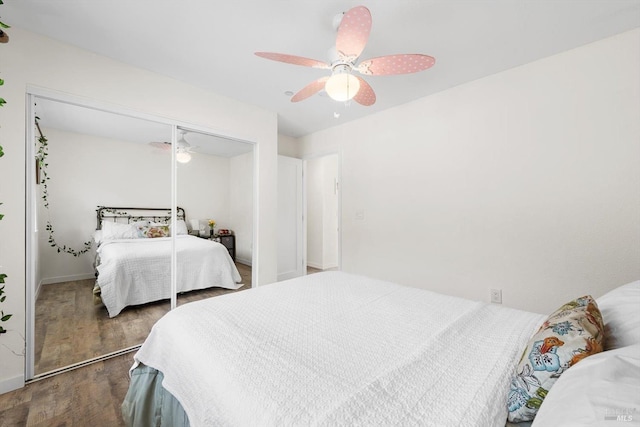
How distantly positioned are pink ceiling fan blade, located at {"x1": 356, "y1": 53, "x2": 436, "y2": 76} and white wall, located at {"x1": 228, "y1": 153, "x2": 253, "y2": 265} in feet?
6.22

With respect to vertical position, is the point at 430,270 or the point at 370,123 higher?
the point at 370,123

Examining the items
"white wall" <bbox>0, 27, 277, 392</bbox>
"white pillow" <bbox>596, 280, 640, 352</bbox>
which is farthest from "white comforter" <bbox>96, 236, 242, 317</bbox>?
"white pillow" <bbox>596, 280, 640, 352</bbox>

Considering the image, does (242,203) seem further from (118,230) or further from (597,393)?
(597,393)

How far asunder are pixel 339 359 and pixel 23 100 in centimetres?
Result: 265

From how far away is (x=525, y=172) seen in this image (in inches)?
87.8

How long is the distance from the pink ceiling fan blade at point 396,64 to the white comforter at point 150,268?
225 cm

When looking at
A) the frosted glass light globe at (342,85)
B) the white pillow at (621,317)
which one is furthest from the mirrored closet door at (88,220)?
the white pillow at (621,317)

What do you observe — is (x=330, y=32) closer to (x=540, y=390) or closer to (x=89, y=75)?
(x=89, y=75)

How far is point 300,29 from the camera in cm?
179

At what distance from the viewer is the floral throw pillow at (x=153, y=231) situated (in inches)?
94.7

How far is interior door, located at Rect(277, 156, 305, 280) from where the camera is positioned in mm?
4074

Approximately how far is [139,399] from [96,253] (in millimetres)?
1449

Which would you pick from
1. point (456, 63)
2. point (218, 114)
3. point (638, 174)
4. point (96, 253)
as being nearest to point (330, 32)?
point (456, 63)

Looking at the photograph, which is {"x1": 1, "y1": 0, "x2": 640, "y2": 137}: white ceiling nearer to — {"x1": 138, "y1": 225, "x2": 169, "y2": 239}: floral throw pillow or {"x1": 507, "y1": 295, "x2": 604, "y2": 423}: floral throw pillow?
{"x1": 138, "y1": 225, "x2": 169, "y2": 239}: floral throw pillow
